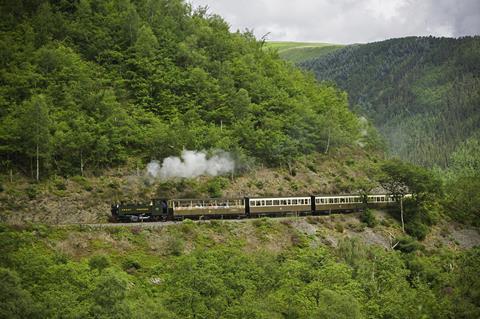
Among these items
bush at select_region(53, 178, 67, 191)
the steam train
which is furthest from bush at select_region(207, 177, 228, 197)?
bush at select_region(53, 178, 67, 191)

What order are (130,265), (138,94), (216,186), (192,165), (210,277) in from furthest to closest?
(138,94) < (192,165) < (216,186) < (130,265) < (210,277)

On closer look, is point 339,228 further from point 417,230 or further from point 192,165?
point 192,165

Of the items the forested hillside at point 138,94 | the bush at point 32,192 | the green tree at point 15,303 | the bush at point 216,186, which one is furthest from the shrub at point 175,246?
the green tree at point 15,303

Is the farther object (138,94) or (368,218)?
(138,94)

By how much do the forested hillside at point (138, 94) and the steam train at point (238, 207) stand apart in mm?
13400

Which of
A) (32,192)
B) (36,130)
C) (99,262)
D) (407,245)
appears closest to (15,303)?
(99,262)

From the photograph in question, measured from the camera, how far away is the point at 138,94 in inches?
3597

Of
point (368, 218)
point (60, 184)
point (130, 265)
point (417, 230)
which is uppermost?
point (60, 184)

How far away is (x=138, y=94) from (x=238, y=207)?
107 feet

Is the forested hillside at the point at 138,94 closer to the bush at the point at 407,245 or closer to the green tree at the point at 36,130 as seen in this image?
the green tree at the point at 36,130

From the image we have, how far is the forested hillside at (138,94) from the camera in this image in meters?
72.3

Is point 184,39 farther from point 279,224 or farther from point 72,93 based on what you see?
point 279,224

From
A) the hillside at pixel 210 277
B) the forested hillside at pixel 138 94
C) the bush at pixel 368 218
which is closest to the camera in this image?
the hillside at pixel 210 277

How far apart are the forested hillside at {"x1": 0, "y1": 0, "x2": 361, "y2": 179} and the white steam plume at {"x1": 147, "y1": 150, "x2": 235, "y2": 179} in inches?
55.3
